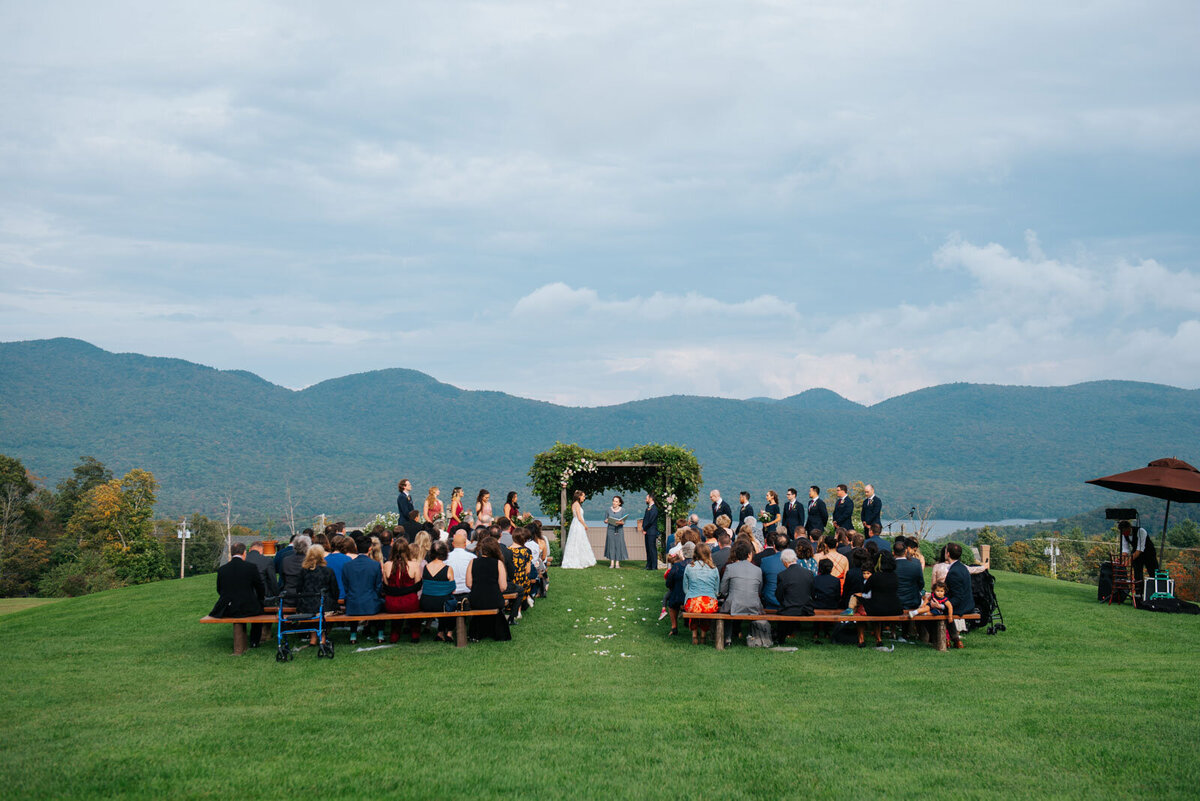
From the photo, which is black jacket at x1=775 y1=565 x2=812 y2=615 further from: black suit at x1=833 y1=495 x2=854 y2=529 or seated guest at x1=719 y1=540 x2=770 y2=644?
black suit at x1=833 y1=495 x2=854 y2=529

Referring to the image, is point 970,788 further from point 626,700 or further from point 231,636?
point 231,636

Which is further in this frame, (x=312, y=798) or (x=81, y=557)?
(x=81, y=557)

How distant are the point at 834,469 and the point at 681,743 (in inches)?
6537

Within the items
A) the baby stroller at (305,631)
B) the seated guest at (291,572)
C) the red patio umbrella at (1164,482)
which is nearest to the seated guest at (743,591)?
the baby stroller at (305,631)

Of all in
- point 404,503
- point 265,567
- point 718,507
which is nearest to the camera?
point 265,567

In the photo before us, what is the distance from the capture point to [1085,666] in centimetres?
927

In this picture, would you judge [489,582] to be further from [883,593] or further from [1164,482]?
[1164,482]

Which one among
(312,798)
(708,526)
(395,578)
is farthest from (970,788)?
(708,526)

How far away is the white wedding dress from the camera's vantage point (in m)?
19.9

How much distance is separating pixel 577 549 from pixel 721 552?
7.71 meters

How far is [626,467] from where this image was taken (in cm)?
2428

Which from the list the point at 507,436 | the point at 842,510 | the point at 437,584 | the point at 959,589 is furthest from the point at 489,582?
the point at 507,436

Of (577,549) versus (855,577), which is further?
(577,549)

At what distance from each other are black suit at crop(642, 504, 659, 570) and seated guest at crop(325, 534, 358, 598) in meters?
9.61
